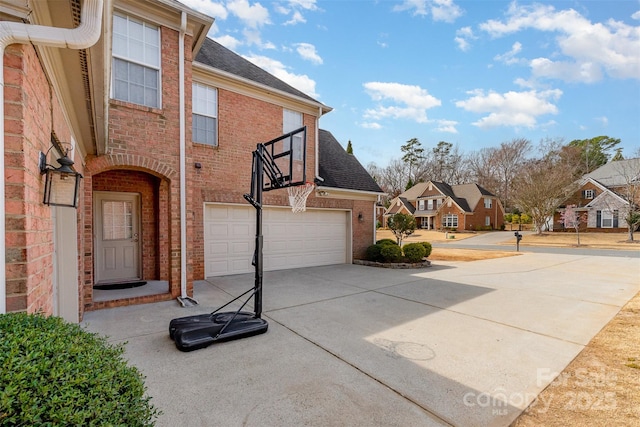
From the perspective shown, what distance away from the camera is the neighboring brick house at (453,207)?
3460cm

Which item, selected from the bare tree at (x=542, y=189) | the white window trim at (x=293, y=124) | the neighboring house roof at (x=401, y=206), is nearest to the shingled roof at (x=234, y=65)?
the white window trim at (x=293, y=124)

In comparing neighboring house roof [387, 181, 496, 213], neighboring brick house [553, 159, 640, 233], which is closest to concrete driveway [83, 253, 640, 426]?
neighboring house roof [387, 181, 496, 213]

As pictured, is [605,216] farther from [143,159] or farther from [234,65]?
[143,159]

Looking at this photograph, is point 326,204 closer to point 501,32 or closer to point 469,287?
point 469,287

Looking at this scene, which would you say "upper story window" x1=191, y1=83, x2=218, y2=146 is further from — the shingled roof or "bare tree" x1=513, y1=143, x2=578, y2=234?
"bare tree" x1=513, y1=143, x2=578, y2=234

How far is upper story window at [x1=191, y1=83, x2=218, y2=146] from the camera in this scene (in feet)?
25.7

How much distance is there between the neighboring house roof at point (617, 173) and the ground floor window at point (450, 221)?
15.2 metres

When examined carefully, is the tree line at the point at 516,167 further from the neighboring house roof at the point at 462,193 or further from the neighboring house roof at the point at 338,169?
the neighboring house roof at the point at 338,169

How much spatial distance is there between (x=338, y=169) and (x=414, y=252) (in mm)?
4430

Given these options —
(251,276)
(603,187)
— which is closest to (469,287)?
(251,276)

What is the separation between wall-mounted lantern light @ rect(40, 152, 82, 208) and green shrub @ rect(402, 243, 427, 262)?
10.1 meters

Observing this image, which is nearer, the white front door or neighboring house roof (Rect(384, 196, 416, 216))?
the white front door

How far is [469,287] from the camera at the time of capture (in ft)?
24.5

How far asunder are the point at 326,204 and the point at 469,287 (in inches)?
209
